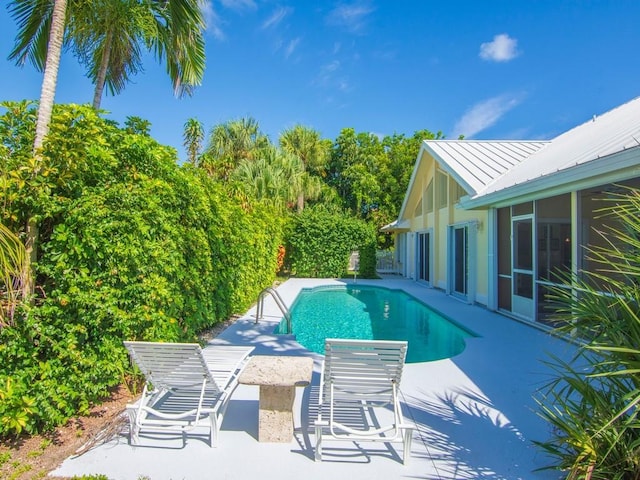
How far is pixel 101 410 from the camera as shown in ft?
15.7

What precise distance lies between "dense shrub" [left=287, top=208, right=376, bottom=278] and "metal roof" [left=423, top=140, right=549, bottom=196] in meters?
7.81

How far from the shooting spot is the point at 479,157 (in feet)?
51.2

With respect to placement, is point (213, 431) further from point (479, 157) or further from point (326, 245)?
point (326, 245)

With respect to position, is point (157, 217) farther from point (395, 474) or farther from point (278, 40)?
point (278, 40)

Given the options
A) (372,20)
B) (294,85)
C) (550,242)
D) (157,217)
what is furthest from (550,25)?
(157,217)

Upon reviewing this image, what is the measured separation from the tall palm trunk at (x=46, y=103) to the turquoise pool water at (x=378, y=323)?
20.9ft

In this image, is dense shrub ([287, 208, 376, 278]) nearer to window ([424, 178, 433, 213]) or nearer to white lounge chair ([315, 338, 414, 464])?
window ([424, 178, 433, 213])

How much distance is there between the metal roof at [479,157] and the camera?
1311cm

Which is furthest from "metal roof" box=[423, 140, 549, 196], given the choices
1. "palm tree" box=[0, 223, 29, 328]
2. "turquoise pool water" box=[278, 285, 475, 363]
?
"palm tree" box=[0, 223, 29, 328]

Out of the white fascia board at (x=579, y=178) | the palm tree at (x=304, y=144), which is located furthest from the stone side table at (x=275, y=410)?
the palm tree at (x=304, y=144)

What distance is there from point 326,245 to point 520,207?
13922 mm

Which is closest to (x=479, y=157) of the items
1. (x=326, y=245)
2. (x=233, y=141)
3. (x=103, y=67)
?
(x=326, y=245)

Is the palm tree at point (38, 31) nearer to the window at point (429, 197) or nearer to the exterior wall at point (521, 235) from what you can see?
the exterior wall at point (521, 235)

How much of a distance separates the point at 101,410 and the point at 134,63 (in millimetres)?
7514
